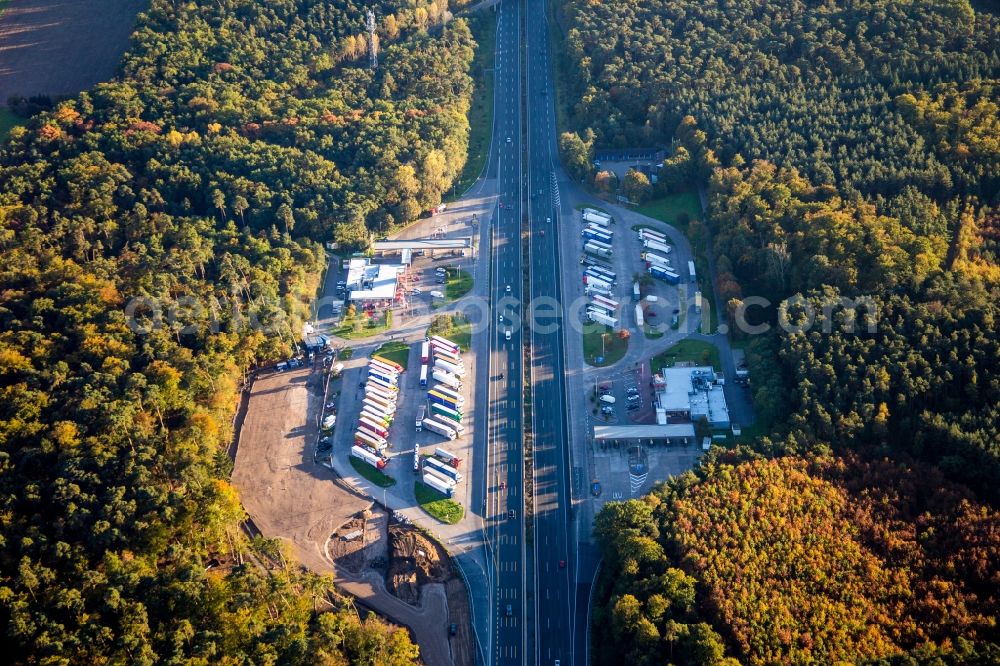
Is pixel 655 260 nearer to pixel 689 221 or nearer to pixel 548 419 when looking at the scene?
pixel 689 221

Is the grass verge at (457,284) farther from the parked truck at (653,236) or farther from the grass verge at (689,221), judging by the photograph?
the grass verge at (689,221)

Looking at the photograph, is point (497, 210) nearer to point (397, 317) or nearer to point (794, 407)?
point (397, 317)

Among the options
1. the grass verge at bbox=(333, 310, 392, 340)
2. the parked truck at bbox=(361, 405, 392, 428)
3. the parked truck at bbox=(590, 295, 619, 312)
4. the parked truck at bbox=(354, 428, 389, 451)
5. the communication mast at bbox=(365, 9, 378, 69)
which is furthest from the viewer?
the communication mast at bbox=(365, 9, 378, 69)

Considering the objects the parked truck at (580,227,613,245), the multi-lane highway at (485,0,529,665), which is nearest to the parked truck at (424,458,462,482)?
the multi-lane highway at (485,0,529,665)

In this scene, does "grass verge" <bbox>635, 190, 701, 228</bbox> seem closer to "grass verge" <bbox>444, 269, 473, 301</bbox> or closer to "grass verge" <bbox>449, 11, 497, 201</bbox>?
"grass verge" <bbox>449, 11, 497, 201</bbox>

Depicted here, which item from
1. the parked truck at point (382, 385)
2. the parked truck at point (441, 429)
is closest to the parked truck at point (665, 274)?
the parked truck at point (441, 429)
